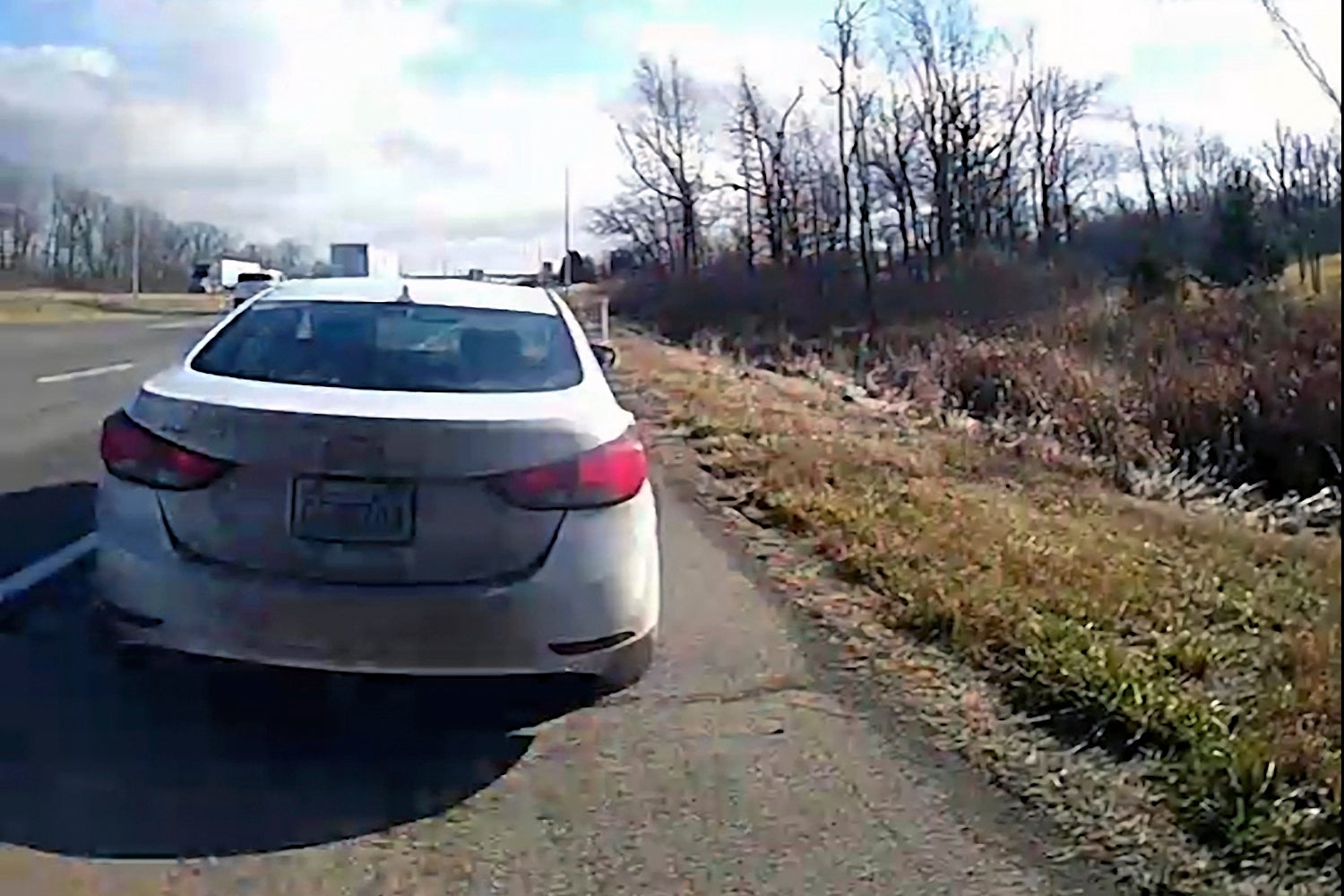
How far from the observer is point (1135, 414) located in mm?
14664

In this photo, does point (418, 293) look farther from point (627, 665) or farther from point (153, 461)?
point (627, 665)

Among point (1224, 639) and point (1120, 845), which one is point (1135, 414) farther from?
point (1120, 845)

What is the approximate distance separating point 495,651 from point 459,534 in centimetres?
36

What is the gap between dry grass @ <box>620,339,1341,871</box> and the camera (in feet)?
13.4

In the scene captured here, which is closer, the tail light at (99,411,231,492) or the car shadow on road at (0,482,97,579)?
the tail light at (99,411,231,492)

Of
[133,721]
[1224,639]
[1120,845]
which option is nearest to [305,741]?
[133,721]

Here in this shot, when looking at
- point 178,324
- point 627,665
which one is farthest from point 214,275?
point 627,665

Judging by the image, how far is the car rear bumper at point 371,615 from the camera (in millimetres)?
4293

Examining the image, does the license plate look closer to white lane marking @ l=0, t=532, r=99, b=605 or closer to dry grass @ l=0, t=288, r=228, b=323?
white lane marking @ l=0, t=532, r=99, b=605

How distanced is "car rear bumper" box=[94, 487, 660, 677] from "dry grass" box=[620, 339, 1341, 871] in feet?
5.63

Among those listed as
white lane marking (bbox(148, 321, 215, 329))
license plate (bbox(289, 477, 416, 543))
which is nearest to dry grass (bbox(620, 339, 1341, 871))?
license plate (bbox(289, 477, 416, 543))

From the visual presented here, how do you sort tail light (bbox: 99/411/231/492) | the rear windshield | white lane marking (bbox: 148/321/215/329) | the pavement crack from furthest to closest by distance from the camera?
white lane marking (bbox: 148/321/215/329) → the pavement crack → the rear windshield → tail light (bbox: 99/411/231/492)

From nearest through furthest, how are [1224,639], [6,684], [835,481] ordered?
[6,684], [1224,639], [835,481]

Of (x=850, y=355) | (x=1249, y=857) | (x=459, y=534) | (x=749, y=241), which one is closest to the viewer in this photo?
(x=1249, y=857)
